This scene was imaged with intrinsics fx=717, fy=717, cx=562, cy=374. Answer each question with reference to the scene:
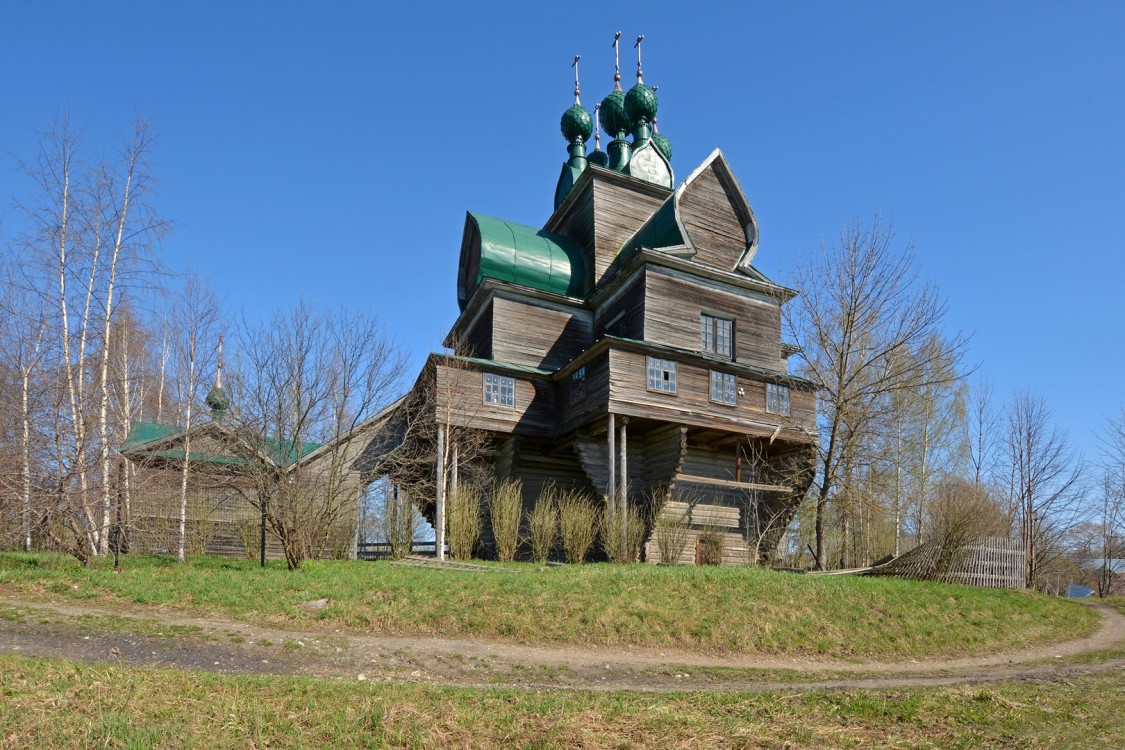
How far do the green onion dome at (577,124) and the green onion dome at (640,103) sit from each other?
279 cm

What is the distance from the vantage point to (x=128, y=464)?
53.9 feet

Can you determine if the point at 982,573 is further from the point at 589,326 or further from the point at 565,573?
the point at 589,326

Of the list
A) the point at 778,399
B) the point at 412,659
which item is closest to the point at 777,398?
the point at 778,399

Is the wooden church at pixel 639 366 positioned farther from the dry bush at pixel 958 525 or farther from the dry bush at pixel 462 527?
the dry bush at pixel 958 525

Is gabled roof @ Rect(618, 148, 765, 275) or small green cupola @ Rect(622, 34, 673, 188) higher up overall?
small green cupola @ Rect(622, 34, 673, 188)

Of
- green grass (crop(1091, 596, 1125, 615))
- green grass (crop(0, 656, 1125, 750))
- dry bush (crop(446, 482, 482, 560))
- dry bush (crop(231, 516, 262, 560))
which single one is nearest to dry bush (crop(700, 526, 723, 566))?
dry bush (crop(446, 482, 482, 560))

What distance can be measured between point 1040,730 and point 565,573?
960cm

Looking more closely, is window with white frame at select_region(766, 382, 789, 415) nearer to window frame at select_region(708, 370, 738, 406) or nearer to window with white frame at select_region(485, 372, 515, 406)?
window frame at select_region(708, 370, 738, 406)

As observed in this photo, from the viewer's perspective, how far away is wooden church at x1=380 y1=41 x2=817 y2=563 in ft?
74.9

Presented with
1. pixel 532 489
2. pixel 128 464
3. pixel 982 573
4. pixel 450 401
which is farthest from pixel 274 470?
pixel 982 573

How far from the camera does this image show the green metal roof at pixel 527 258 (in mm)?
27484

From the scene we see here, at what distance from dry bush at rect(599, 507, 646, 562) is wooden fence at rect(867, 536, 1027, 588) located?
658 centimetres

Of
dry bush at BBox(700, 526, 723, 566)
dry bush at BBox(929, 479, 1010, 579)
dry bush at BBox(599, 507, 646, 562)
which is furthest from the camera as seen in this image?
dry bush at BBox(700, 526, 723, 566)

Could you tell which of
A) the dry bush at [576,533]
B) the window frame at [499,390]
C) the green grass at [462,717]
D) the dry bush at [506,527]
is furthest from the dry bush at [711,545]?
the green grass at [462,717]
